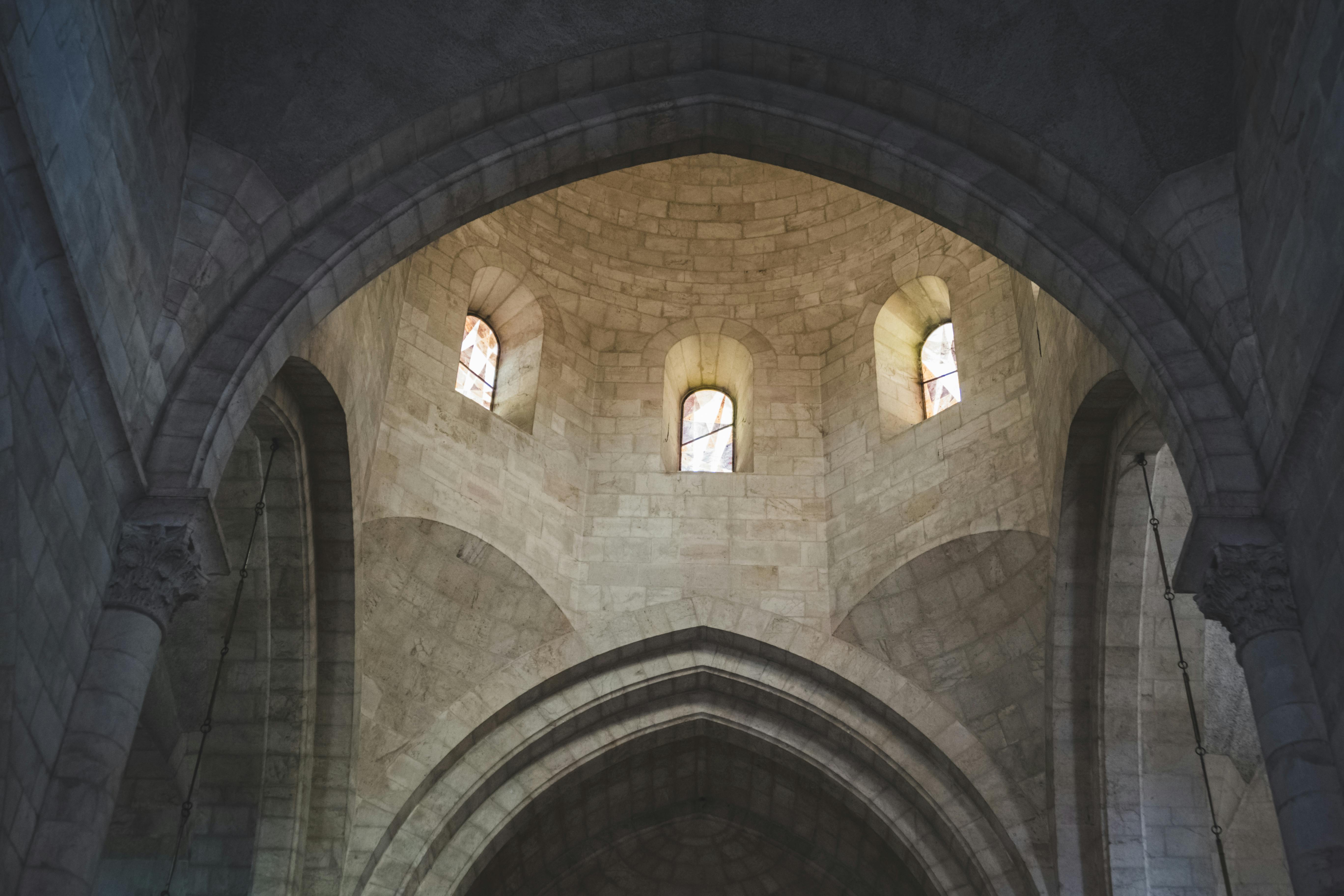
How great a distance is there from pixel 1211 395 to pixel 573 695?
6492 mm

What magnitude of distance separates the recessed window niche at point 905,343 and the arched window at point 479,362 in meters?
3.68

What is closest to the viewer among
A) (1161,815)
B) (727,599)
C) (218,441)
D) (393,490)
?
(218,441)

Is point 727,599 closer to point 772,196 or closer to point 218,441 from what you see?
point 772,196

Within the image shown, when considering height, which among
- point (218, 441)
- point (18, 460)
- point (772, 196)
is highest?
point (772, 196)

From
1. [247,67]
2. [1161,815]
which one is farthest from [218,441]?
[1161,815]

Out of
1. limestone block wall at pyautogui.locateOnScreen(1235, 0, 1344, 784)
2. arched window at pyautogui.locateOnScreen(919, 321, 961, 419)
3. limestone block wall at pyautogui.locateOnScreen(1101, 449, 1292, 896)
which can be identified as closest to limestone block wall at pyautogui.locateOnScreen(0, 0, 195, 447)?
limestone block wall at pyautogui.locateOnScreen(1235, 0, 1344, 784)

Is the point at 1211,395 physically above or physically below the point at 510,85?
below

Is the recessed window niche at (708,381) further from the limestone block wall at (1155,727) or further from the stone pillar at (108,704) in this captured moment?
the stone pillar at (108,704)

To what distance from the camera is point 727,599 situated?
1247cm

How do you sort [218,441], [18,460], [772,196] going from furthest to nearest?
[772,196] → [218,441] → [18,460]

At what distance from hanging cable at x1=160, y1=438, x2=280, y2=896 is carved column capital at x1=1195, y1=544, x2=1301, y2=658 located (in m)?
5.43

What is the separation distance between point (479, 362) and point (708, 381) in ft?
8.30

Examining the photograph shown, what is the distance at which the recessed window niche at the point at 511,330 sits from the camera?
1367 cm

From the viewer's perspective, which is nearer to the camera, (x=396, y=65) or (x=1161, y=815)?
(x=396, y=65)
